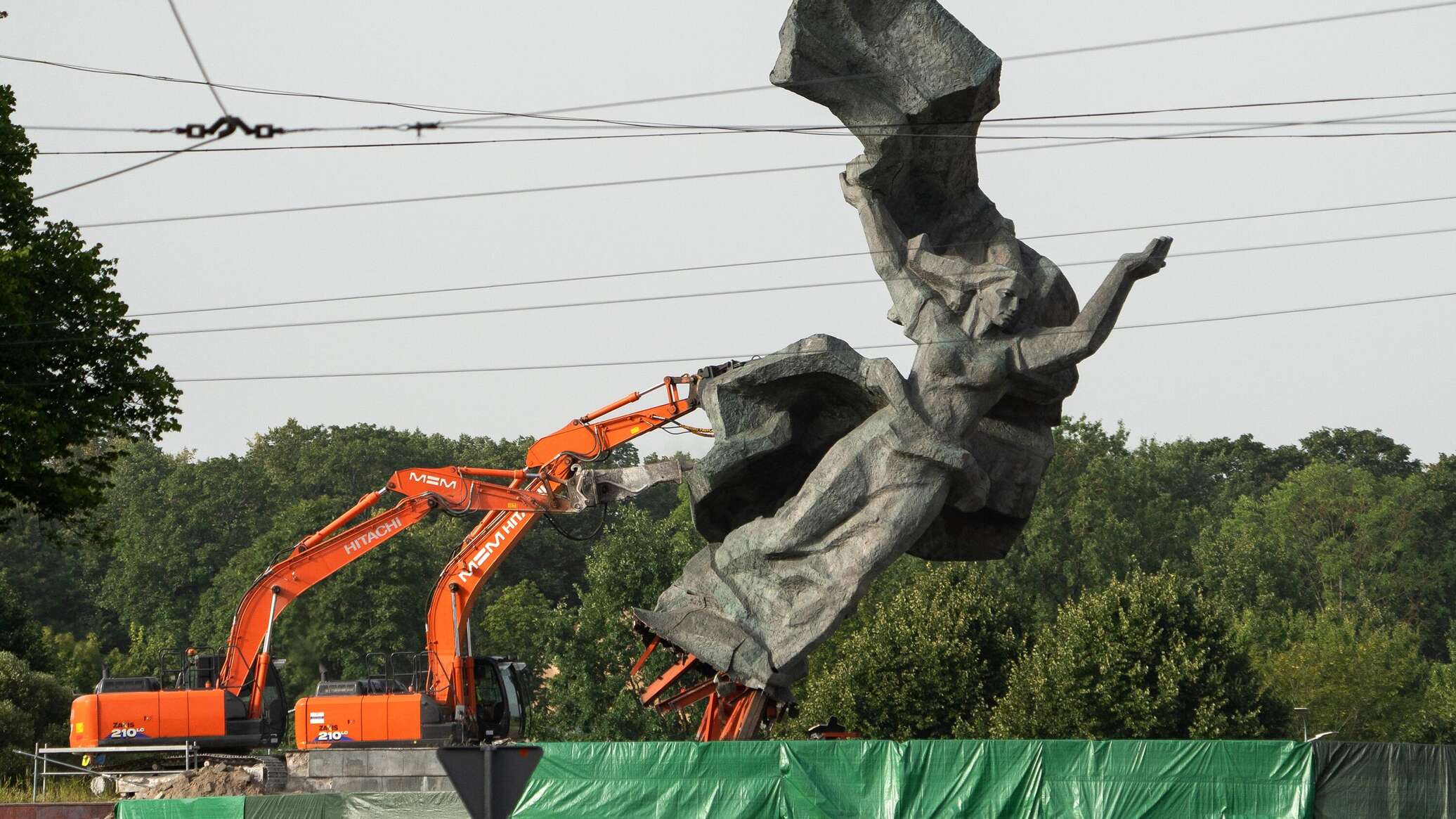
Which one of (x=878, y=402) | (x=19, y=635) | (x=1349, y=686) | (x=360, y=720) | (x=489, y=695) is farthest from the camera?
(x=1349, y=686)

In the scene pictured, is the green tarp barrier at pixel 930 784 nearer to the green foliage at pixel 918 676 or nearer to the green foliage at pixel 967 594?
the green foliage at pixel 967 594

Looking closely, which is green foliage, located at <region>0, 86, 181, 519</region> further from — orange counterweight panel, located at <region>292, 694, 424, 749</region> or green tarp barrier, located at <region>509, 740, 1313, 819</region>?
green tarp barrier, located at <region>509, 740, 1313, 819</region>

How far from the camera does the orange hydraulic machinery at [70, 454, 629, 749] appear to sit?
2339 cm

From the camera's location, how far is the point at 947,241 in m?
21.6

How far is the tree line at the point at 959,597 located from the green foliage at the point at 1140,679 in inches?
2.8

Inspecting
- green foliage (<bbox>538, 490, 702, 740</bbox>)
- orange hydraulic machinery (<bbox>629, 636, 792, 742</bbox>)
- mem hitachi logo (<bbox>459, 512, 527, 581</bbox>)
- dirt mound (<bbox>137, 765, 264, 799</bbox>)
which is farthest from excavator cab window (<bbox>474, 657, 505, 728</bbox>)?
green foliage (<bbox>538, 490, 702, 740</bbox>)

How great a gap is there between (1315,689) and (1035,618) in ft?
28.0

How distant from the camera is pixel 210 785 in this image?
880 inches

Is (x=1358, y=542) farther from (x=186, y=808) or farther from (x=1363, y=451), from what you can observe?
(x=186, y=808)

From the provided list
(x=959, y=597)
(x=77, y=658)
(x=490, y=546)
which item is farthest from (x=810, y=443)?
(x=77, y=658)

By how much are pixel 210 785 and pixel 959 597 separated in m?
27.7

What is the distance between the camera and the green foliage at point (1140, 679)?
39281mm

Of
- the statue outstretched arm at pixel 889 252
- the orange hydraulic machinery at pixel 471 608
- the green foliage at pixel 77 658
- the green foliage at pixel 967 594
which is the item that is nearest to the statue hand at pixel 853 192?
the statue outstretched arm at pixel 889 252

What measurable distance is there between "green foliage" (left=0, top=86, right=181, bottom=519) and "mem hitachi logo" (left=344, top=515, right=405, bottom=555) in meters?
3.72
